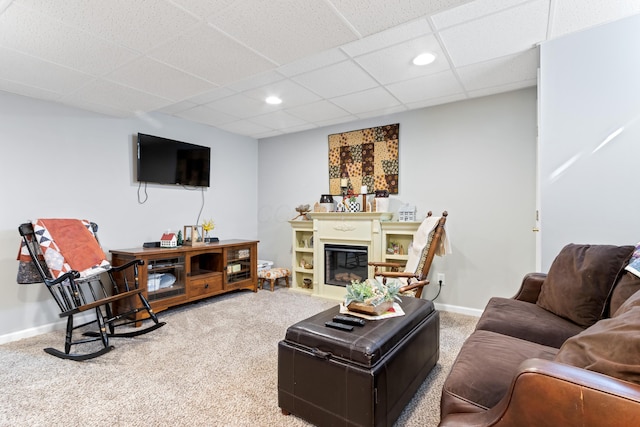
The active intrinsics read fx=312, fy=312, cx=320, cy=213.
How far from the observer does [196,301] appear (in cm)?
390

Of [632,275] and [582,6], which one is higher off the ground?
[582,6]

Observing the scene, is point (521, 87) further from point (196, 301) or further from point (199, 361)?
point (196, 301)

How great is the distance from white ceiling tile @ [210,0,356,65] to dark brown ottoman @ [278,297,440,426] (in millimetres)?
1721

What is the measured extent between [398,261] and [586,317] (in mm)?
2131

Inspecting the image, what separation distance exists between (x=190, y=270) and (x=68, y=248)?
4.21ft

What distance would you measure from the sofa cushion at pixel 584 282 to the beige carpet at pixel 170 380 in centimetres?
88

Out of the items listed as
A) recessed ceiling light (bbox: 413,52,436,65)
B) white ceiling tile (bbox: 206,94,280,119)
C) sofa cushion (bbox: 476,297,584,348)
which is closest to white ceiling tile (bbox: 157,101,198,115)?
white ceiling tile (bbox: 206,94,280,119)

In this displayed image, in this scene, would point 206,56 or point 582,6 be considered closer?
point 582,6

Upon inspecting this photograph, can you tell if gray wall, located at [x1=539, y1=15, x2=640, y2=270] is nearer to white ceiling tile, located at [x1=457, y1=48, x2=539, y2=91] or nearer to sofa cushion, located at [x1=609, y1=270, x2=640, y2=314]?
white ceiling tile, located at [x1=457, y1=48, x2=539, y2=91]

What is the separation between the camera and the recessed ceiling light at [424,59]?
2476 millimetres

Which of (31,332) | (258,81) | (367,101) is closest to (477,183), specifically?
(367,101)

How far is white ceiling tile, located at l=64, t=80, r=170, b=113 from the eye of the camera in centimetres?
268

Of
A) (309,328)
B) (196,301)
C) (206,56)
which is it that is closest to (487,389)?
(309,328)

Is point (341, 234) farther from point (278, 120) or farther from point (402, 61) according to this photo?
point (402, 61)
